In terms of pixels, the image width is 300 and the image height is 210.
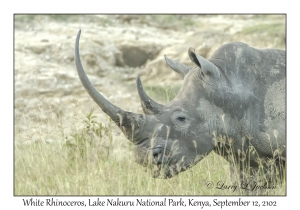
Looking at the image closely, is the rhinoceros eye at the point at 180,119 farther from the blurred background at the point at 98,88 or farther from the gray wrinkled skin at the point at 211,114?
the blurred background at the point at 98,88

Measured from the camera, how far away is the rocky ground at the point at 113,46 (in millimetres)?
15583

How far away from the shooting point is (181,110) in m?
7.02

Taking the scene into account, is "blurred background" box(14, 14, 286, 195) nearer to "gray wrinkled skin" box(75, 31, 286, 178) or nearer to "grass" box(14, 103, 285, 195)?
"grass" box(14, 103, 285, 195)

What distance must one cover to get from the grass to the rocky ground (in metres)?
5.19

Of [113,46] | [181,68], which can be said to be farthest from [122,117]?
[113,46]

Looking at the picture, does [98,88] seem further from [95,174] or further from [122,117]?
[122,117]

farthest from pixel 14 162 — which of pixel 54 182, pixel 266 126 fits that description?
pixel 266 126

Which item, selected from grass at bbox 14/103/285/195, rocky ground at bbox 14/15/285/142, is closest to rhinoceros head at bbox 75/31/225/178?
grass at bbox 14/103/285/195

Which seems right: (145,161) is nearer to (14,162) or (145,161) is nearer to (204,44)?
(14,162)

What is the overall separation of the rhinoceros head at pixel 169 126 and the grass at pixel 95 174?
0.26 meters

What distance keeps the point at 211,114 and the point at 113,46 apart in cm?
1224

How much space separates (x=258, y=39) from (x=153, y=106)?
39.3ft

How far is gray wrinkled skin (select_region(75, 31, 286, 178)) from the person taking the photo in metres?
6.79

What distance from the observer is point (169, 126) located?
6.90 metres
